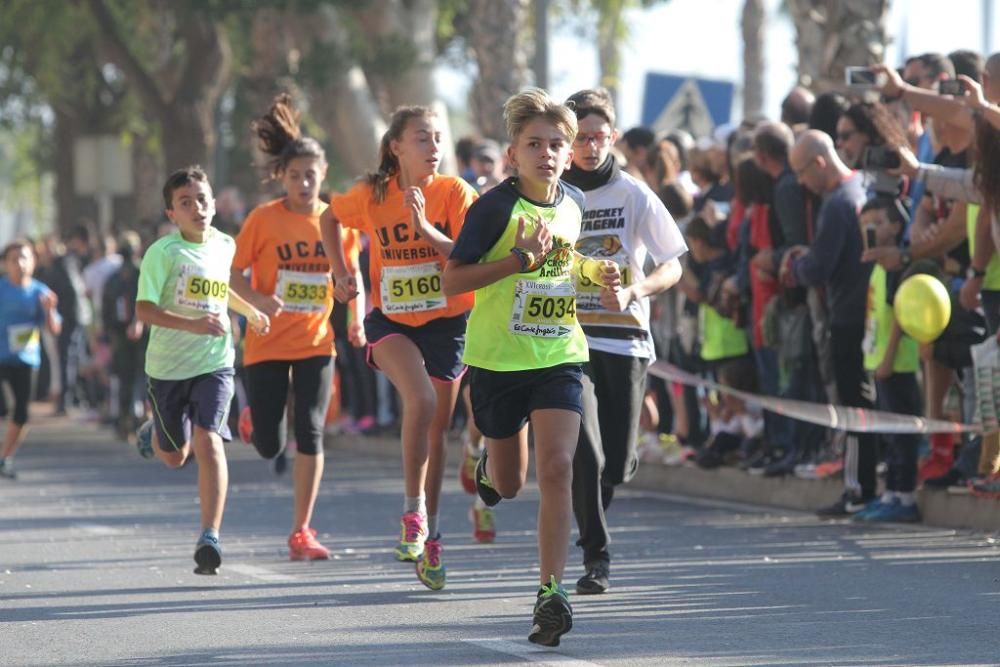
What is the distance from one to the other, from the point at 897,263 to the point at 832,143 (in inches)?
52.1

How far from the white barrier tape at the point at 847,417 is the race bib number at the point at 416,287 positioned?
2542mm

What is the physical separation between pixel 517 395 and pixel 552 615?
37.9 inches

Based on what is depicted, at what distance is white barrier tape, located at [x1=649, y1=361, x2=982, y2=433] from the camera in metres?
11.9

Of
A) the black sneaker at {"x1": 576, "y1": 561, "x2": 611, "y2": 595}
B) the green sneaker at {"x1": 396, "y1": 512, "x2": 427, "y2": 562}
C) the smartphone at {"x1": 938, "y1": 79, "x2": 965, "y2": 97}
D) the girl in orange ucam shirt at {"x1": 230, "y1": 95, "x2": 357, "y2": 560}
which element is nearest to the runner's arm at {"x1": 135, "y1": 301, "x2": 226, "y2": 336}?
the girl in orange ucam shirt at {"x1": 230, "y1": 95, "x2": 357, "y2": 560}

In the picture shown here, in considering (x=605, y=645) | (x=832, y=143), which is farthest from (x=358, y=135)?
(x=605, y=645)

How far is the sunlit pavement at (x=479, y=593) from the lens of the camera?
26.2ft

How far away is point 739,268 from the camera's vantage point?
1416 cm

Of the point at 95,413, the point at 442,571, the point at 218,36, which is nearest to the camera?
the point at 442,571

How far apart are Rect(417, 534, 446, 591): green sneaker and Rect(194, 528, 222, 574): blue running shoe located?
1057mm

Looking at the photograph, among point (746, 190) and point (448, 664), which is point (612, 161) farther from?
point (746, 190)

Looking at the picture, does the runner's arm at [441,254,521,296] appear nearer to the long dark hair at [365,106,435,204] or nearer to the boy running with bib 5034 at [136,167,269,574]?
the long dark hair at [365,106,435,204]

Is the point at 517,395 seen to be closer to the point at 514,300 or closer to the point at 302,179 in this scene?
the point at 514,300

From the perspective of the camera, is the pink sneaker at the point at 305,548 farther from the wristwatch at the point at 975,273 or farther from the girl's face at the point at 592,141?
the wristwatch at the point at 975,273

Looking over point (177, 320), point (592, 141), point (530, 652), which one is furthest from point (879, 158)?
point (530, 652)
